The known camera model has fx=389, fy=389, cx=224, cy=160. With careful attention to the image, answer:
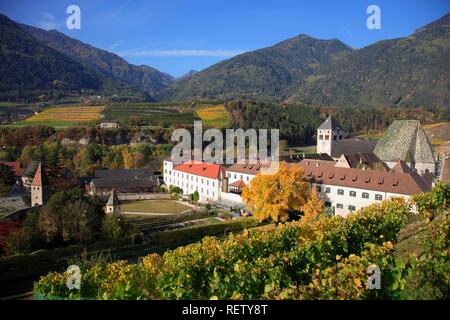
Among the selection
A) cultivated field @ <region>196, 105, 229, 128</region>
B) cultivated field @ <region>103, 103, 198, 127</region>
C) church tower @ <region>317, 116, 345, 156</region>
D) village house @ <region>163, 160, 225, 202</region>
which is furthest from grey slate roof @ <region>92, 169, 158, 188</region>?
cultivated field @ <region>196, 105, 229, 128</region>

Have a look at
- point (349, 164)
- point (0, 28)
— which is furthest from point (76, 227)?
point (0, 28)

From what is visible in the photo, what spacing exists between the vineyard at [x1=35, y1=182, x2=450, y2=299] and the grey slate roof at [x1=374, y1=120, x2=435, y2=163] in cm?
3121

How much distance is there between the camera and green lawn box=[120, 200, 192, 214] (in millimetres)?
47094

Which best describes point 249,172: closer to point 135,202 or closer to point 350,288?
point 135,202

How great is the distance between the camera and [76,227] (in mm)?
29062

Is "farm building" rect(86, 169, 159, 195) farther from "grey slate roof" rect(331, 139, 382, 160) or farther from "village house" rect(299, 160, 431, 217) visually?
"grey slate roof" rect(331, 139, 382, 160)

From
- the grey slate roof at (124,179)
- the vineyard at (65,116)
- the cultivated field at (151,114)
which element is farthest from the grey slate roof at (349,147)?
the vineyard at (65,116)

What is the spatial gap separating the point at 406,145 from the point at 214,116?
2559 inches

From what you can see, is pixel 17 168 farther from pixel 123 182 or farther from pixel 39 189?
pixel 39 189

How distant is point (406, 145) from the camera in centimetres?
5088

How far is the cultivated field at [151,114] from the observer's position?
9731cm

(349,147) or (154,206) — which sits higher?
(349,147)

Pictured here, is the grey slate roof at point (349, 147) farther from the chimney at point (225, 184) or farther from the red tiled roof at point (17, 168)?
the red tiled roof at point (17, 168)

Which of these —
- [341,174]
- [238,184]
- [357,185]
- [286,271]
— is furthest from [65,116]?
[286,271]
